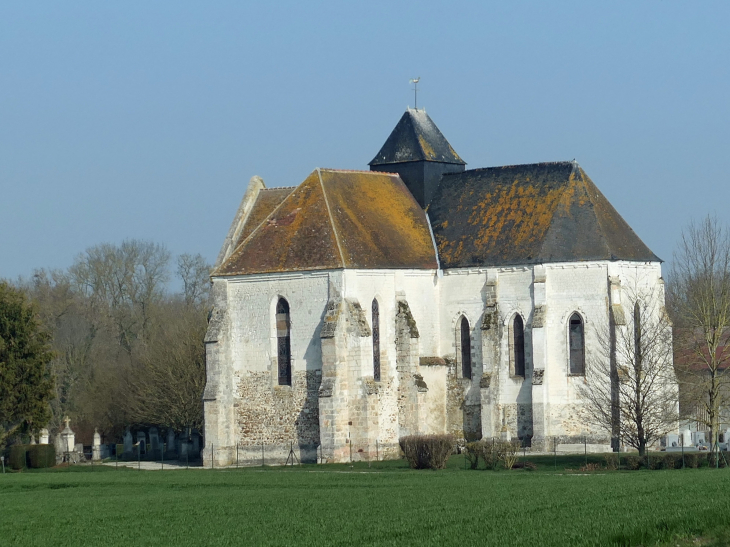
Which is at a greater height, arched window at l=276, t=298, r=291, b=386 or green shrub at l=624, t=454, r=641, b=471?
arched window at l=276, t=298, r=291, b=386

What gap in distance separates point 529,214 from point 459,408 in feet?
25.7

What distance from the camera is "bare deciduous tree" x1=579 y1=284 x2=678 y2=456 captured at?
42.4 metres

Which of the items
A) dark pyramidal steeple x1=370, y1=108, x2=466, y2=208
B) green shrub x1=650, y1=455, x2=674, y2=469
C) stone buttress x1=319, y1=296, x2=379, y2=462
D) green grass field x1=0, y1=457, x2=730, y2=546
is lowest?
green grass field x1=0, y1=457, x2=730, y2=546

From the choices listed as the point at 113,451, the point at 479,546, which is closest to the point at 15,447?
the point at 113,451

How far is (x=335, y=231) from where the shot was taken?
47.1 meters

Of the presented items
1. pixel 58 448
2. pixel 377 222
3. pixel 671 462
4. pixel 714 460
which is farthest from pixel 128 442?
pixel 714 460

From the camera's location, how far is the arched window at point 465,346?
49750mm

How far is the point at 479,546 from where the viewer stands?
20.0 m

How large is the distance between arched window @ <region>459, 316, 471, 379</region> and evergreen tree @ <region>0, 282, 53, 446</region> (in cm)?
1691

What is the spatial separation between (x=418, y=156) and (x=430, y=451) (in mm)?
15100

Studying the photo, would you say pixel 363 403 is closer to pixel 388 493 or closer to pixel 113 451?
pixel 388 493

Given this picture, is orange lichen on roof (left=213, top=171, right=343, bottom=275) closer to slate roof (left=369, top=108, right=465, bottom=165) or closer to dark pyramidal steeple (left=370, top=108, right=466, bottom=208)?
dark pyramidal steeple (left=370, top=108, right=466, bottom=208)

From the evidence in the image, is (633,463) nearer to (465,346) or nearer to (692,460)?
(692,460)

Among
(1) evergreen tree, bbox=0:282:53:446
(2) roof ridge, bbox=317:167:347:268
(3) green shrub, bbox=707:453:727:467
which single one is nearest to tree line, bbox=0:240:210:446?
(1) evergreen tree, bbox=0:282:53:446
